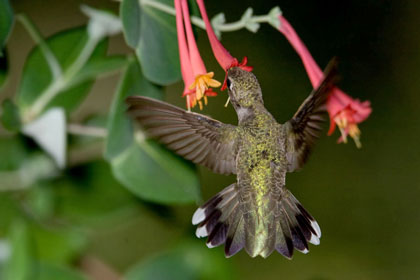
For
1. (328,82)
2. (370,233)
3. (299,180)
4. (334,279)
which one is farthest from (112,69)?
(370,233)

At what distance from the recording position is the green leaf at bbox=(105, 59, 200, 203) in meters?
0.90

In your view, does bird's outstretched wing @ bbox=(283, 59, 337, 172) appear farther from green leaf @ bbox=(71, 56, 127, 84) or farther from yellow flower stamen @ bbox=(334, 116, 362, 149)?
green leaf @ bbox=(71, 56, 127, 84)

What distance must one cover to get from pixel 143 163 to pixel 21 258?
273 millimetres

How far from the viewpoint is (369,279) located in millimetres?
1818

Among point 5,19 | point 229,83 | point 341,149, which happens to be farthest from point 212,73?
point 341,149

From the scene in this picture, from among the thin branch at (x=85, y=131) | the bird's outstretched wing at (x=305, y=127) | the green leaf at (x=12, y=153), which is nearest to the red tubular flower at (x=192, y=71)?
the bird's outstretched wing at (x=305, y=127)

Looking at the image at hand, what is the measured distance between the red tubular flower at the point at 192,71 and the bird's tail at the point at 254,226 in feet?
0.48

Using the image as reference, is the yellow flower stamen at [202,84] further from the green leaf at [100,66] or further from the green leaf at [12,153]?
the green leaf at [12,153]

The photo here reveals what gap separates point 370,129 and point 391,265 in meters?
0.46

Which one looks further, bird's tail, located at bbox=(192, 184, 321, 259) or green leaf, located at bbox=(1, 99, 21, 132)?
green leaf, located at bbox=(1, 99, 21, 132)

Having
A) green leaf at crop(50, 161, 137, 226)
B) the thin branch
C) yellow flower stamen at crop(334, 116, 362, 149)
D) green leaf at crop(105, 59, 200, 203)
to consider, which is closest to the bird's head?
yellow flower stamen at crop(334, 116, 362, 149)

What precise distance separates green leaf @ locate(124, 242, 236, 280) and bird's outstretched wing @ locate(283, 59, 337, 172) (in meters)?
0.39

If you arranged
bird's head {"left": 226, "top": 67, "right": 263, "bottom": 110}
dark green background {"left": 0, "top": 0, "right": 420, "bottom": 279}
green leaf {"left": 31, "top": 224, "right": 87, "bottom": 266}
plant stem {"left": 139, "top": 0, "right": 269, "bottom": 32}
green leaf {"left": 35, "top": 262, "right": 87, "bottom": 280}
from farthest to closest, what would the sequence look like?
dark green background {"left": 0, "top": 0, "right": 420, "bottom": 279} < green leaf {"left": 31, "top": 224, "right": 87, "bottom": 266} < green leaf {"left": 35, "top": 262, "right": 87, "bottom": 280} < plant stem {"left": 139, "top": 0, "right": 269, "bottom": 32} < bird's head {"left": 226, "top": 67, "right": 263, "bottom": 110}

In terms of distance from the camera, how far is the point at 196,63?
72 centimetres
